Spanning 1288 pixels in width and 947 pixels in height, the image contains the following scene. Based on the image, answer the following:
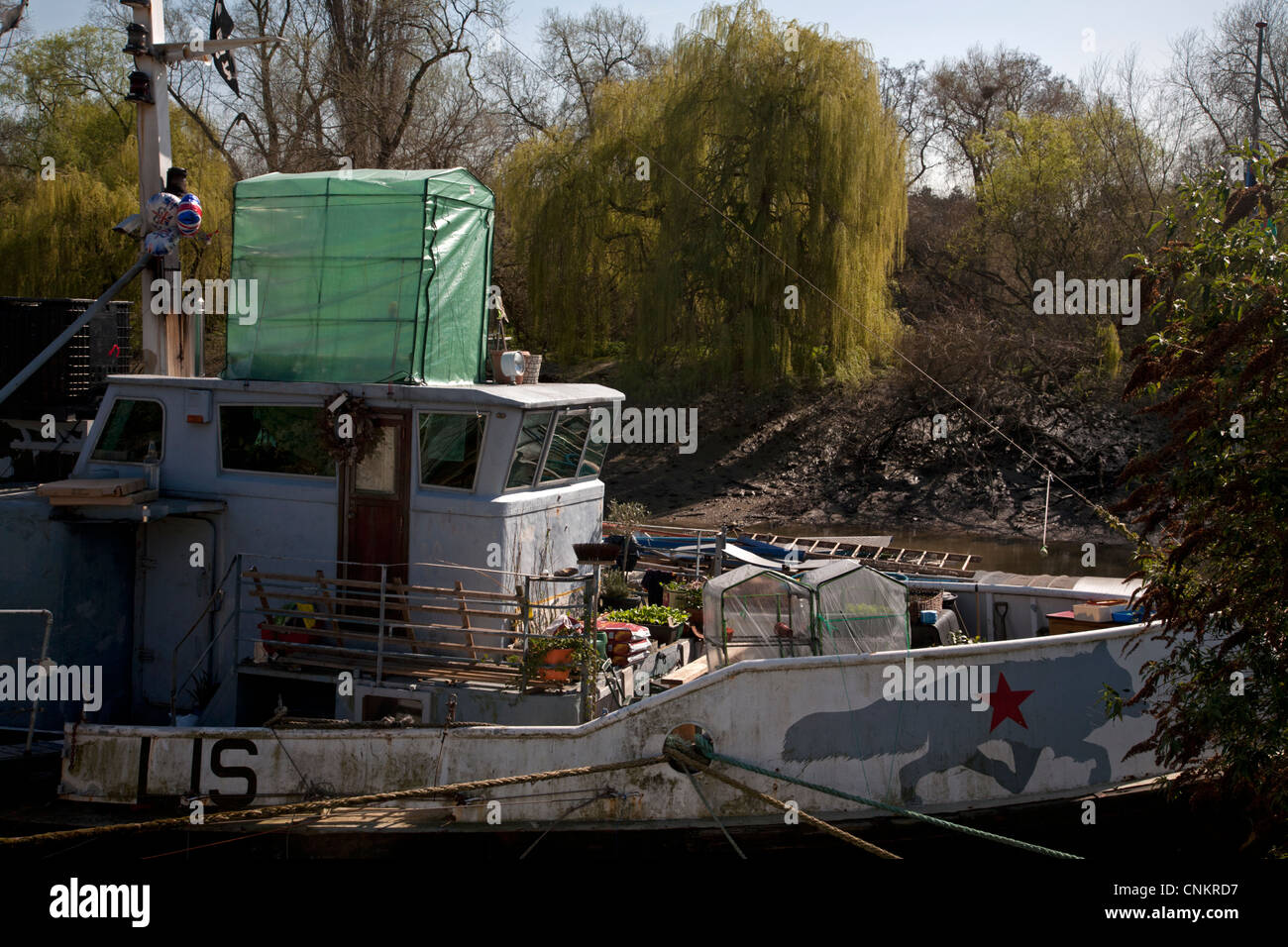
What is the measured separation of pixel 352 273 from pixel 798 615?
4.45 m

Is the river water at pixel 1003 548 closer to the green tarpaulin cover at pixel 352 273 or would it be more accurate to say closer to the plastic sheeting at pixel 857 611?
the green tarpaulin cover at pixel 352 273

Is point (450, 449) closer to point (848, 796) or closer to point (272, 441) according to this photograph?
point (272, 441)

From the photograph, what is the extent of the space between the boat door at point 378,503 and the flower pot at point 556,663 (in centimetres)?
151

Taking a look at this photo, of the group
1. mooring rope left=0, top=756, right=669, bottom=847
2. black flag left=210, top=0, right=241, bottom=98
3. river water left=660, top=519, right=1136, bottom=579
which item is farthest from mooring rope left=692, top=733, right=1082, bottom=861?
river water left=660, top=519, right=1136, bottom=579

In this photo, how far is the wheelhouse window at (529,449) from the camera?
8.69 meters

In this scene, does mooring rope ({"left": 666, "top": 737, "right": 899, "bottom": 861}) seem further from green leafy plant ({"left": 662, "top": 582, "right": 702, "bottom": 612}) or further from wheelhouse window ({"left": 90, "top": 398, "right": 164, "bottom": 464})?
wheelhouse window ({"left": 90, "top": 398, "right": 164, "bottom": 464})

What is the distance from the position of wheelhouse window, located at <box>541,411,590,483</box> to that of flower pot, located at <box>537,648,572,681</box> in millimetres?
1722

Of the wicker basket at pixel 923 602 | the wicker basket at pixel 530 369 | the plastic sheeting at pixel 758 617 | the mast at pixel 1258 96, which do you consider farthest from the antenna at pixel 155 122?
the mast at pixel 1258 96

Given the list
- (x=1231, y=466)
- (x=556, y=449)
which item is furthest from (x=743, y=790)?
(x=1231, y=466)

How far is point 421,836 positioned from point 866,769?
293 cm

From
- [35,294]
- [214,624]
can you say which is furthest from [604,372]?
[214,624]

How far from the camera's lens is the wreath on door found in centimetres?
861

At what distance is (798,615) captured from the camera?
25.5 ft

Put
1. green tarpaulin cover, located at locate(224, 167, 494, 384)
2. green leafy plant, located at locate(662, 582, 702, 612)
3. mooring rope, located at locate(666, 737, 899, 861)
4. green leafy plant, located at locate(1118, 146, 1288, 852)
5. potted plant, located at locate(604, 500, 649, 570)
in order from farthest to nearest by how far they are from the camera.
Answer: potted plant, located at locate(604, 500, 649, 570), green leafy plant, located at locate(662, 582, 702, 612), green tarpaulin cover, located at locate(224, 167, 494, 384), mooring rope, located at locate(666, 737, 899, 861), green leafy plant, located at locate(1118, 146, 1288, 852)
